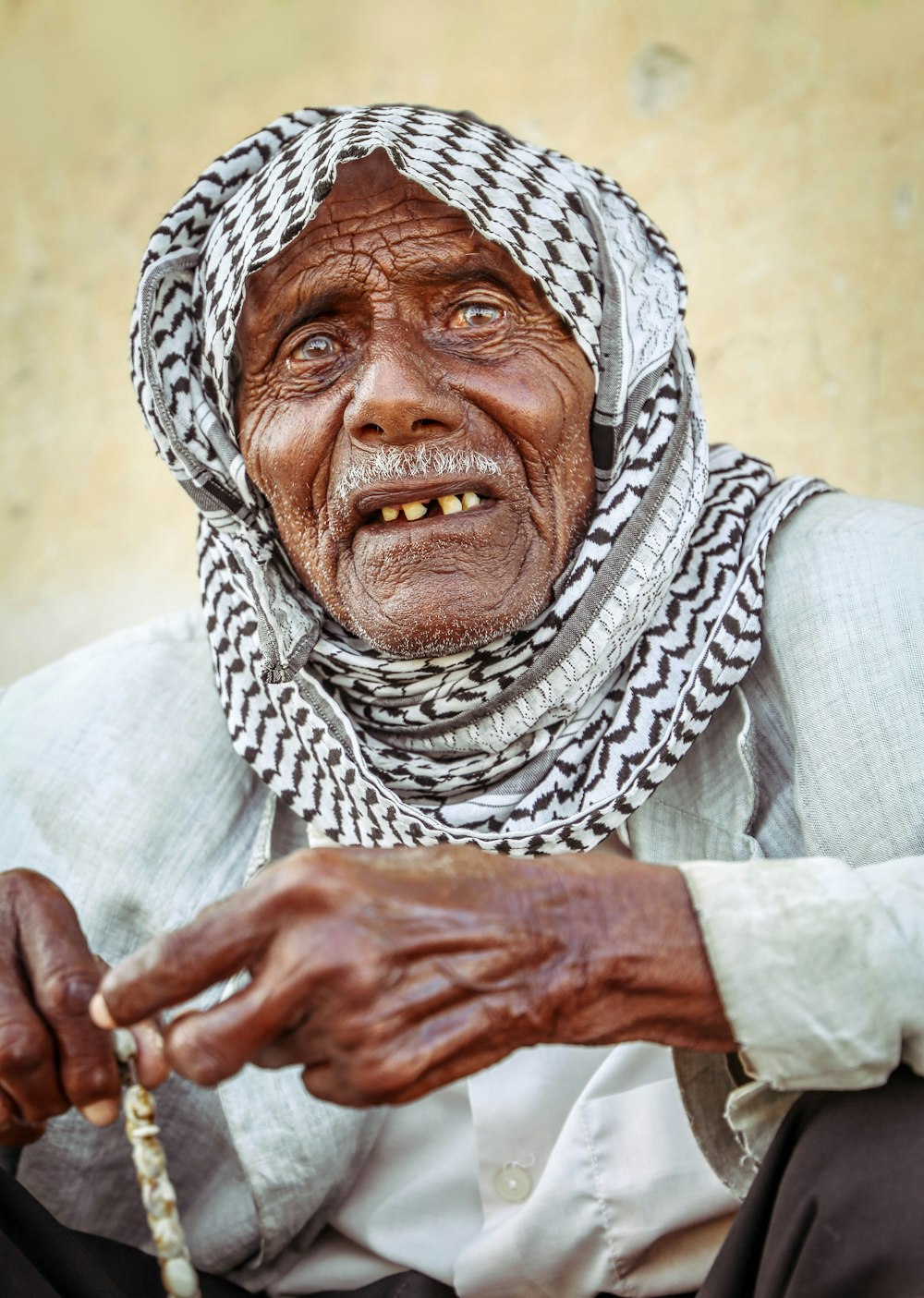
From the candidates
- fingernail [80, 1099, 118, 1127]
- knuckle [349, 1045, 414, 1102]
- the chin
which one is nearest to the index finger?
fingernail [80, 1099, 118, 1127]

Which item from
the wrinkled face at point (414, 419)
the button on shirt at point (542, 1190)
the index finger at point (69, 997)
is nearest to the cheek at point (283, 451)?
the wrinkled face at point (414, 419)

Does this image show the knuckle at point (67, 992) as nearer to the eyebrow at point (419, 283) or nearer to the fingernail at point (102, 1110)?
the fingernail at point (102, 1110)

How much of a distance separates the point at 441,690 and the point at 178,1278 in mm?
972

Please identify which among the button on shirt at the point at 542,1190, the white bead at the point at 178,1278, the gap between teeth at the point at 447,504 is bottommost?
the button on shirt at the point at 542,1190

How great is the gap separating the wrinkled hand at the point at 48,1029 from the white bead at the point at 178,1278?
18cm

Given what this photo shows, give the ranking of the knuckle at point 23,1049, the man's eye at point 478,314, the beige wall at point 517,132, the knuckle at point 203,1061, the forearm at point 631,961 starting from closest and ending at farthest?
1. the knuckle at point 203,1061
2. the forearm at point 631,961
3. the knuckle at point 23,1049
4. the man's eye at point 478,314
5. the beige wall at point 517,132

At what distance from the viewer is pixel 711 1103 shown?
157 cm

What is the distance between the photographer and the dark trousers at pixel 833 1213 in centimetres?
124

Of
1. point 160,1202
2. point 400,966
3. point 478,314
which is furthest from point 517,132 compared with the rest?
point 160,1202

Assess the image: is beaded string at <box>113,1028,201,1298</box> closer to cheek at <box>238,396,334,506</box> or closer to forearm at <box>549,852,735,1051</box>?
forearm at <box>549,852,735,1051</box>

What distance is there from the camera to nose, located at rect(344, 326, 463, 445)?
1913mm

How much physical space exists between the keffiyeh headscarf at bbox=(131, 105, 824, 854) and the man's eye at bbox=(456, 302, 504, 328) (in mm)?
93

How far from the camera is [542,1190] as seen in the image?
1783mm

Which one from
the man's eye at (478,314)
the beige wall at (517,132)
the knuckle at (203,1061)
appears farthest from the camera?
the beige wall at (517,132)
